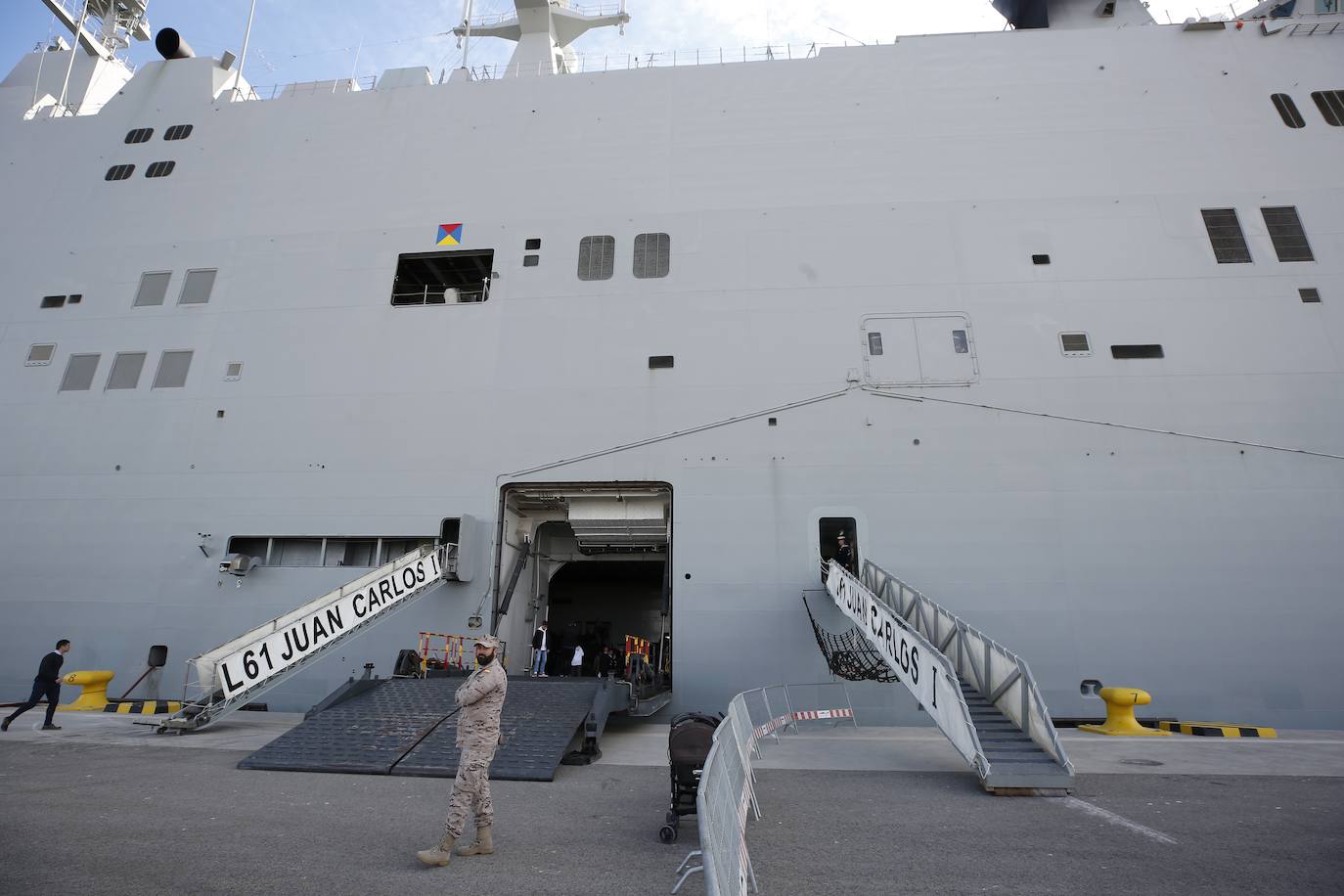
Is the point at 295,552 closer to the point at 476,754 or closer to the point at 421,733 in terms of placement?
the point at 421,733

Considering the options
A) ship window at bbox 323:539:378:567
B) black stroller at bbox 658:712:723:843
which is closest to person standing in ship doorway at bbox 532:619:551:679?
ship window at bbox 323:539:378:567

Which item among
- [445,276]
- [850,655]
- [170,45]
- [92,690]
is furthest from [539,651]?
[170,45]

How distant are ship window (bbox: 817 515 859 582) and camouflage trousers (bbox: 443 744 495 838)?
6.56m

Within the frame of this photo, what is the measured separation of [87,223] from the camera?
41.3 feet

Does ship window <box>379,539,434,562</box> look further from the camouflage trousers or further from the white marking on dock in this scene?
the white marking on dock

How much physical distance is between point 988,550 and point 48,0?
2206cm

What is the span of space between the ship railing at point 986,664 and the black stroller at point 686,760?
9.44 feet

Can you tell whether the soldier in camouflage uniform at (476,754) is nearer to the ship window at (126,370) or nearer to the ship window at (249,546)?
the ship window at (249,546)

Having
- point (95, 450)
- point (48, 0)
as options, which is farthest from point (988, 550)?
point (48, 0)

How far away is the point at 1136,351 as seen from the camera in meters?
9.74

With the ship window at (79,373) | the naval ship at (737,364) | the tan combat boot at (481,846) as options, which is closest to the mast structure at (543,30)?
the naval ship at (737,364)

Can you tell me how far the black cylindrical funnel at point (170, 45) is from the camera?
46.2 feet

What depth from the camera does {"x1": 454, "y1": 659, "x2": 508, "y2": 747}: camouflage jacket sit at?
11.9ft

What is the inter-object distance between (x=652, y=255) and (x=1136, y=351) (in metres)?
7.31
